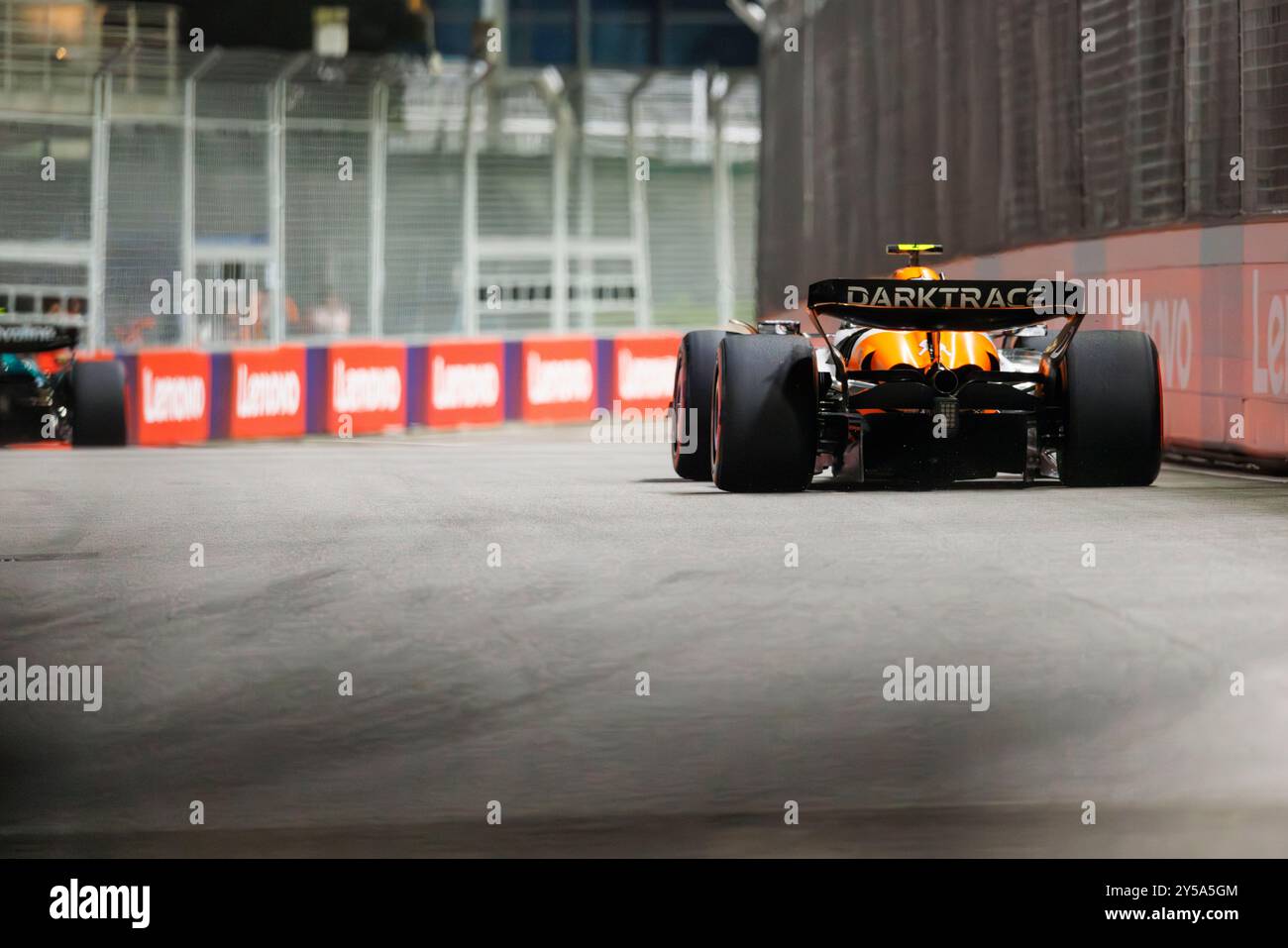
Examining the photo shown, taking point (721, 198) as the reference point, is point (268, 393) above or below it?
below

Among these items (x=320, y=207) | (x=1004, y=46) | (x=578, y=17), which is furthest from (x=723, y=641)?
(x=578, y=17)

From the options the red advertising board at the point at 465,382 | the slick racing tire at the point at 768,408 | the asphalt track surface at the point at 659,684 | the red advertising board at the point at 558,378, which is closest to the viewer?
the asphalt track surface at the point at 659,684

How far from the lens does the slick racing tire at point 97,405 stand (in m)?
19.1

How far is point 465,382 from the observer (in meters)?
27.9

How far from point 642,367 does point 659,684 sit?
24323 millimetres

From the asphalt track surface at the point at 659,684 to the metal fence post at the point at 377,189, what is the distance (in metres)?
16.9

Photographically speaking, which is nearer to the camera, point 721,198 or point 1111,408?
point 1111,408

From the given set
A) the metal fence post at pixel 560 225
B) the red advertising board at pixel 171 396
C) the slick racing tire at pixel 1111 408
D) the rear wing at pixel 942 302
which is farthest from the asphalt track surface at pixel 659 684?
the metal fence post at pixel 560 225

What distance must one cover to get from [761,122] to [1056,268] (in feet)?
51.0

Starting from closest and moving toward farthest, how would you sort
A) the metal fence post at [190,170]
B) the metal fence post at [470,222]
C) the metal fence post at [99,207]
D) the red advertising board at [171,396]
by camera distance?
the red advertising board at [171,396], the metal fence post at [99,207], the metal fence post at [190,170], the metal fence post at [470,222]

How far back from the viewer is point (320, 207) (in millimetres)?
26531

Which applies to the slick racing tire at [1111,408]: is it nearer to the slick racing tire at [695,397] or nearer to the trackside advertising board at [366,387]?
the slick racing tire at [695,397]

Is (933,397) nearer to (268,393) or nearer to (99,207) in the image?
(268,393)

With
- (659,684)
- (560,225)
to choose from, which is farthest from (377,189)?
(659,684)
